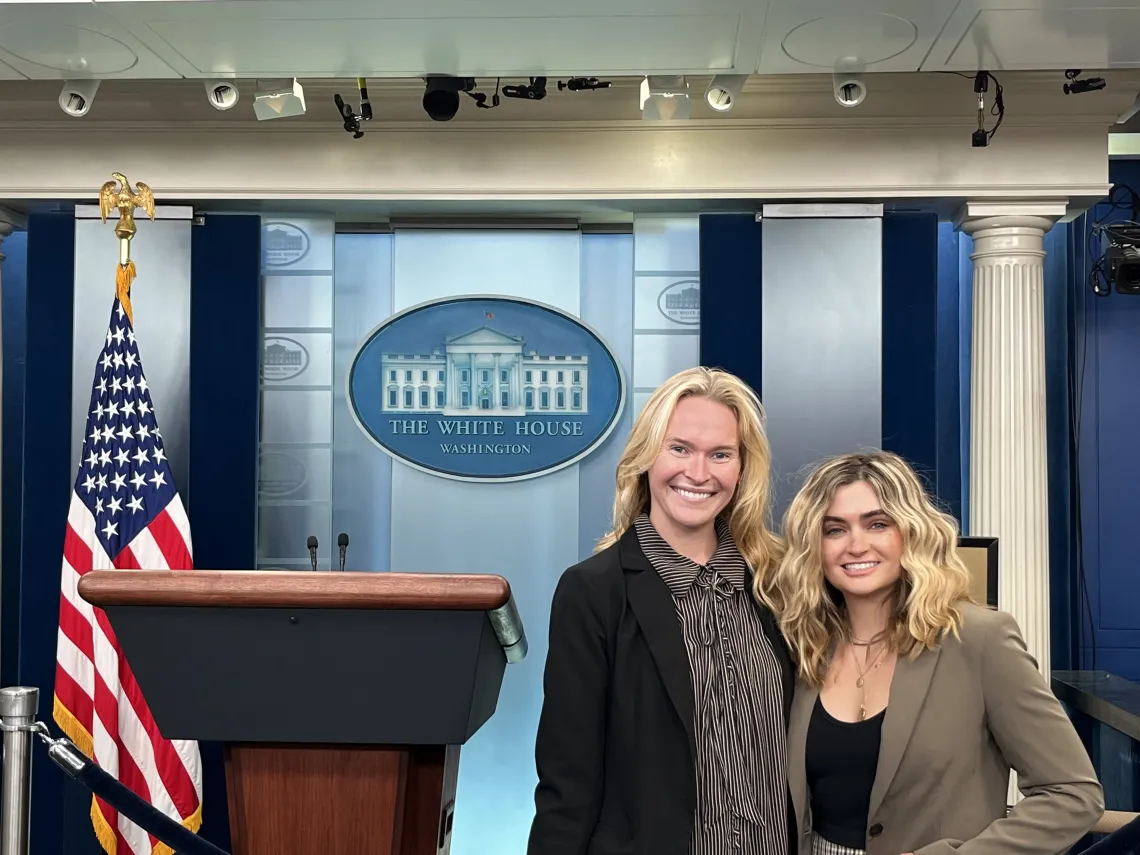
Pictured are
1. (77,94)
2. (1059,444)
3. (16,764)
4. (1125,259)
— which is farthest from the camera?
(1059,444)

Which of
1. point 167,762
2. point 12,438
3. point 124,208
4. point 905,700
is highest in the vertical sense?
point 124,208

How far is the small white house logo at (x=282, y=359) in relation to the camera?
4.28 meters

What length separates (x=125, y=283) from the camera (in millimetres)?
3668

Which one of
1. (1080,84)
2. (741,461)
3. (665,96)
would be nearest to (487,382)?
(665,96)

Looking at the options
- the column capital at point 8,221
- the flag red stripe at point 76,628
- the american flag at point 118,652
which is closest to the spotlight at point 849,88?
the american flag at point 118,652

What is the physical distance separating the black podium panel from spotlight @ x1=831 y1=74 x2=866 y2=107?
252 centimetres

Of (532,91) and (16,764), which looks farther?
(532,91)

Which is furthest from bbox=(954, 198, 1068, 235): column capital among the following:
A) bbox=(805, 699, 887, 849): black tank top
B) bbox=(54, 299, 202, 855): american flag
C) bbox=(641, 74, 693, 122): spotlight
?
bbox=(54, 299, 202, 855): american flag

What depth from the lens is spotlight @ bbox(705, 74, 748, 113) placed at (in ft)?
11.9

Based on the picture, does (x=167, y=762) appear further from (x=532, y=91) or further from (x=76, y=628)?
(x=532, y=91)

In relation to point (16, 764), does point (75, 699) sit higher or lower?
lower

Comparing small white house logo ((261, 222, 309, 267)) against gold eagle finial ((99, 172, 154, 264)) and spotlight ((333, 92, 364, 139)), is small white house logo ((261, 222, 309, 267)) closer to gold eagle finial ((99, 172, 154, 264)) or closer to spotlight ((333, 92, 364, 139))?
spotlight ((333, 92, 364, 139))

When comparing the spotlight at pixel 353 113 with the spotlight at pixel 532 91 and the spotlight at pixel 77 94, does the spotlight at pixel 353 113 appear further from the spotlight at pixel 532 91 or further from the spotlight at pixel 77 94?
the spotlight at pixel 77 94

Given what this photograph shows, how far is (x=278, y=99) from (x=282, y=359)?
0.99 m
